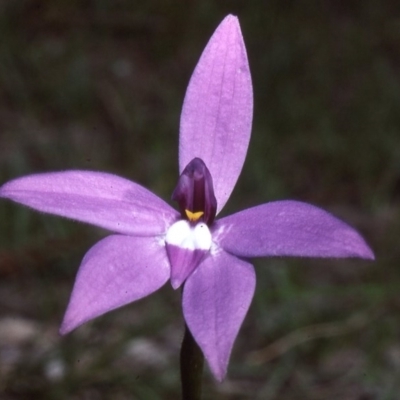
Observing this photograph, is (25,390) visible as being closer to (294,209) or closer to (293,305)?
(293,305)

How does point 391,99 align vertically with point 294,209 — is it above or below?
below

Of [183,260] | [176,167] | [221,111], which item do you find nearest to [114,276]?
[183,260]

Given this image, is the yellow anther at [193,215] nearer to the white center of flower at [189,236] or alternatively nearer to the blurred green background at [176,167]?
the white center of flower at [189,236]

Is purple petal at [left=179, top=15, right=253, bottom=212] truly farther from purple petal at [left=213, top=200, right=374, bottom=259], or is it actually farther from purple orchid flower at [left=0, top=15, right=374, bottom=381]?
purple petal at [left=213, top=200, right=374, bottom=259]

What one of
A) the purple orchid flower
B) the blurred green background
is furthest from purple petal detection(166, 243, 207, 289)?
the blurred green background

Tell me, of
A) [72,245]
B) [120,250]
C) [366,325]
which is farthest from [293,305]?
A: [120,250]

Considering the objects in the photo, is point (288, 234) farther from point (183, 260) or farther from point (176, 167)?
point (176, 167)

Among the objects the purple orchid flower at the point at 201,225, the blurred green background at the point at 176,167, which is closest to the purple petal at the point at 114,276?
the purple orchid flower at the point at 201,225
